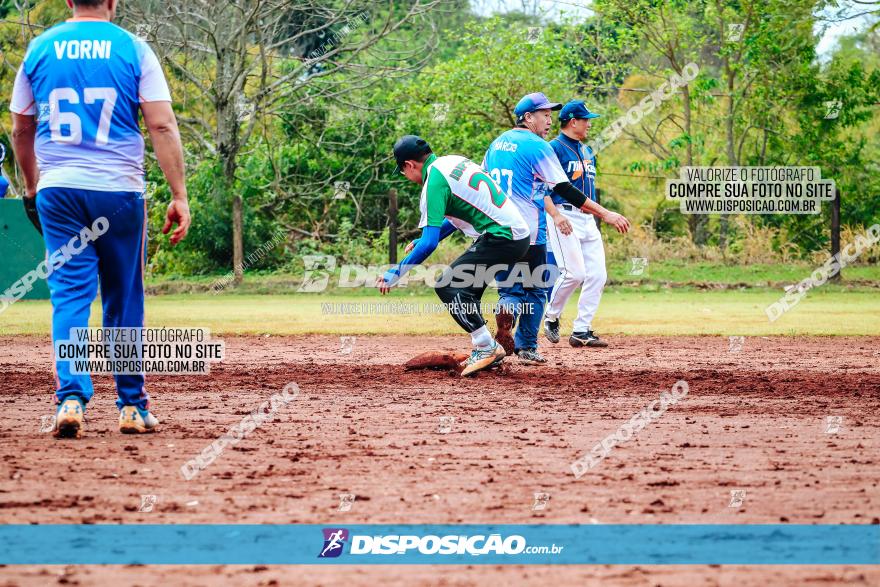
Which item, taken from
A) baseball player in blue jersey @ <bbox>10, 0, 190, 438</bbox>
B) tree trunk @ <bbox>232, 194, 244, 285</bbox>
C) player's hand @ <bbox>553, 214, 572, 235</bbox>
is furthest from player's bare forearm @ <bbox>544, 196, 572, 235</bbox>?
tree trunk @ <bbox>232, 194, 244, 285</bbox>

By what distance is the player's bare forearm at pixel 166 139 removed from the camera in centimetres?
638

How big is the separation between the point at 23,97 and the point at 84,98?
0.40 m

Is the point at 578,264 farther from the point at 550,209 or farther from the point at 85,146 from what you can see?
the point at 85,146

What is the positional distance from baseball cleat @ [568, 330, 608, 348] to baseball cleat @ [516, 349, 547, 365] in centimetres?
185

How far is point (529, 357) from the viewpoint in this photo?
1058 cm

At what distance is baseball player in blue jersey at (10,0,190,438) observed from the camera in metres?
6.18

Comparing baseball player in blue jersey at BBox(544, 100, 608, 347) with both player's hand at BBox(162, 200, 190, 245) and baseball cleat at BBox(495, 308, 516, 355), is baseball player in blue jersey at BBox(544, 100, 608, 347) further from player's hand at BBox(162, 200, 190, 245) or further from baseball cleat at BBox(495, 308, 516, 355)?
player's hand at BBox(162, 200, 190, 245)

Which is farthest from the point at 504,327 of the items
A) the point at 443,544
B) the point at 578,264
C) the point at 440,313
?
the point at 440,313

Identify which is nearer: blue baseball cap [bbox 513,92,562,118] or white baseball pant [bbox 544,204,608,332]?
blue baseball cap [bbox 513,92,562,118]

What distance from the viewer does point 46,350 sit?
12375mm

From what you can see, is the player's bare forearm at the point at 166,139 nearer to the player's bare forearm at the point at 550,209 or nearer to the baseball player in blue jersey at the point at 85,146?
the baseball player in blue jersey at the point at 85,146

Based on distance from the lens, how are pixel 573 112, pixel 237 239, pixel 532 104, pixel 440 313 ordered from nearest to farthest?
1. pixel 532 104
2. pixel 573 112
3. pixel 440 313
4. pixel 237 239

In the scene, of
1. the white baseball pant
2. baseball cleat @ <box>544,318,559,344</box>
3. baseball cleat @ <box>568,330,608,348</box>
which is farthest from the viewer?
baseball cleat @ <box>544,318,559,344</box>

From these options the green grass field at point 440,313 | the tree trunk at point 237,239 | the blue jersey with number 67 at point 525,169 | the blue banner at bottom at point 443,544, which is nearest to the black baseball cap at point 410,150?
the blue jersey with number 67 at point 525,169
